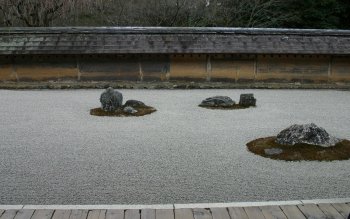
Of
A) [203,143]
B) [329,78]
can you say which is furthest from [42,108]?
[329,78]

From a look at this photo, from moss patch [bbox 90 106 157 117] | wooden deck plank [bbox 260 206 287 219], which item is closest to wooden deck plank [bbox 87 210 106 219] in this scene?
wooden deck plank [bbox 260 206 287 219]

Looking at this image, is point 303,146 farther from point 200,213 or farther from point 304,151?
point 200,213

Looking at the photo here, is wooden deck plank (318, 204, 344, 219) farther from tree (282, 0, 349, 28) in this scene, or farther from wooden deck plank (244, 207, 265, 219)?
tree (282, 0, 349, 28)

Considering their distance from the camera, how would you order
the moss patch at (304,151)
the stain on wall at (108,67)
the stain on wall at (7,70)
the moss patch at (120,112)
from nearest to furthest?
the moss patch at (304,151)
the moss patch at (120,112)
the stain on wall at (7,70)
the stain on wall at (108,67)

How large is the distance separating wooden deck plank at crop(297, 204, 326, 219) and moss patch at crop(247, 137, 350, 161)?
2.62m

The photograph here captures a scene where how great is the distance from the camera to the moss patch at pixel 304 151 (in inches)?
260

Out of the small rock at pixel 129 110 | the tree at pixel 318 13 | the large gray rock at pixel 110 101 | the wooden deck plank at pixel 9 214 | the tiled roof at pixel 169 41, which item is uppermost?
the tree at pixel 318 13

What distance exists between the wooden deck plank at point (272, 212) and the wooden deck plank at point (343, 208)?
61 cm

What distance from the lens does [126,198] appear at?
16.1 ft

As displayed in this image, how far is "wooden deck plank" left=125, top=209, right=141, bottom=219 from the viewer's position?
12.3ft

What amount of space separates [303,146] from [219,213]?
3.71 meters

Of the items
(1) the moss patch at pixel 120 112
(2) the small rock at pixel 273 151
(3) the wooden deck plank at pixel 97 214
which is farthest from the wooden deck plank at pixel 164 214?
(1) the moss patch at pixel 120 112

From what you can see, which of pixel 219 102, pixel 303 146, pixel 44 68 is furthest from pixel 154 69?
pixel 303 146

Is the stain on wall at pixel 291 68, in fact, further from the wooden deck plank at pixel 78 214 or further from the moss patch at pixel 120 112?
the wooden deck plank at pixel 78 214
